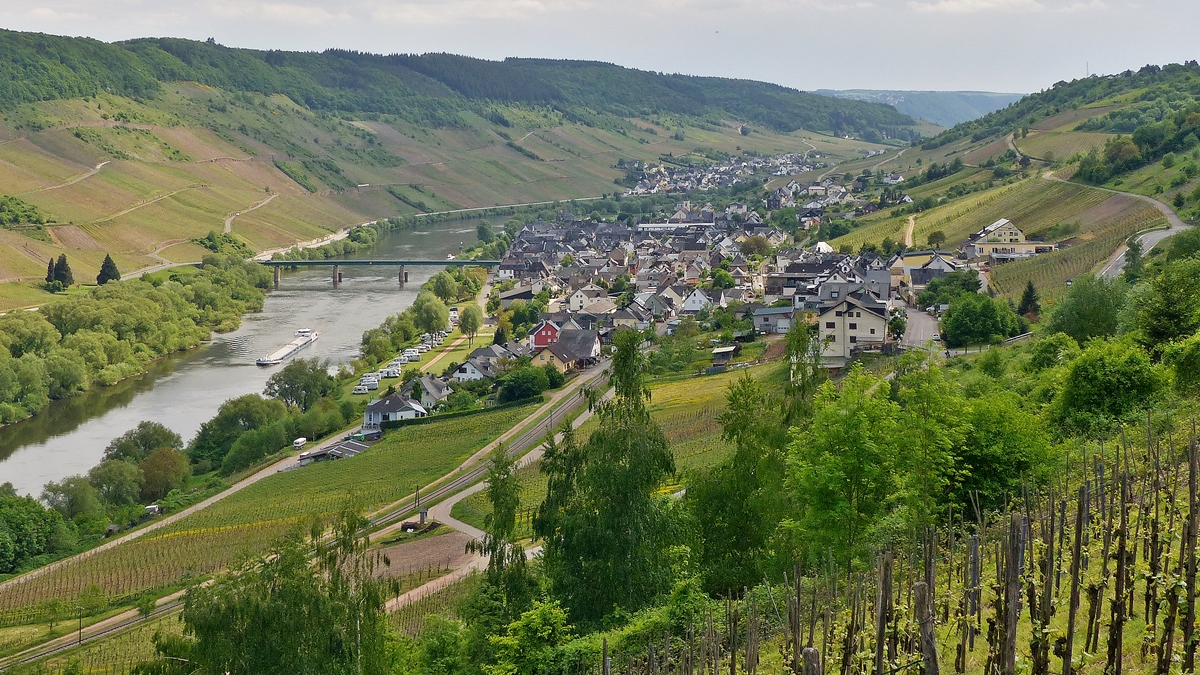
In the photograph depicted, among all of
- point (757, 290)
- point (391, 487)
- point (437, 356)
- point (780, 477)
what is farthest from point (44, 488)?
point (757, 290)

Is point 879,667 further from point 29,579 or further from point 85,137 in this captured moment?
point 85,137

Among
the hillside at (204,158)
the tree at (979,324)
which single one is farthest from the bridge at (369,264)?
the tree at (979,324)

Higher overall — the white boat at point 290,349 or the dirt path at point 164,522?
the white boat at point 290,349

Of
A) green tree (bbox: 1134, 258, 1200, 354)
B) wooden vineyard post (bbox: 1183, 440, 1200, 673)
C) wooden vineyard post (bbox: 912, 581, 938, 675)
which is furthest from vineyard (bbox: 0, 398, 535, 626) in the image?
wooden vineyard post (bbox: 1183, 440, 1200, 673)

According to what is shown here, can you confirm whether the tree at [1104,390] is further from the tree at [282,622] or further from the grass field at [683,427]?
the tree at [282,622]

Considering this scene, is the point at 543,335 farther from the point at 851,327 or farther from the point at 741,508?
the point at 741,508

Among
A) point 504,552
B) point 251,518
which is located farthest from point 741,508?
point 251,518
